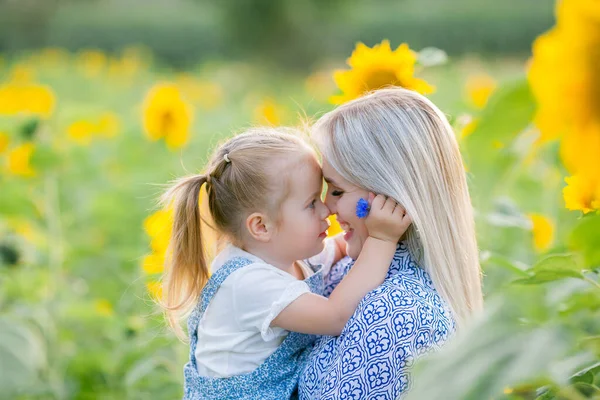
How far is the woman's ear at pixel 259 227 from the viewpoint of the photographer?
1.72 m

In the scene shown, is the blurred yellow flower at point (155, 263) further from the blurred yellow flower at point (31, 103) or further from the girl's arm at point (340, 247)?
the blurred yellow flower at point (31, 103)

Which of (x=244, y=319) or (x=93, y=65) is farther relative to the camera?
(x=93, y=65)

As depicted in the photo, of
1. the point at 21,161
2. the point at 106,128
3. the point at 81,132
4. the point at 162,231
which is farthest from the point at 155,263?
the point at 106,128

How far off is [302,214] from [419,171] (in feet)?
0.82

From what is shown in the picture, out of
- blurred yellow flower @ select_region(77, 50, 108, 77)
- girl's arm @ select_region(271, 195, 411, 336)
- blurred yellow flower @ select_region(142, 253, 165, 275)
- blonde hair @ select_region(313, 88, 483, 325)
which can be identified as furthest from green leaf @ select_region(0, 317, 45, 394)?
blurred yellow flower @ select_region(77, 50, 108, 77)

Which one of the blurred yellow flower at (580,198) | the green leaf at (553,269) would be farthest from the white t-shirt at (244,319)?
the green leaf at (553,269)

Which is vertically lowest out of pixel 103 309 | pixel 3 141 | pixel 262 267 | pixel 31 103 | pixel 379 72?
pixel 103 309

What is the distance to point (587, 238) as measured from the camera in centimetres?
78

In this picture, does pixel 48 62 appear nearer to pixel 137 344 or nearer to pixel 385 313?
pixel 137 344

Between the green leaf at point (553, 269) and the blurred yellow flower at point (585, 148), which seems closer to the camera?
the blurred yellow flower at point (585, 148)

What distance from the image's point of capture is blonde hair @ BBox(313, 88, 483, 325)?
158 centimetres

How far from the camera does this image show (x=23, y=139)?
281 centimetres

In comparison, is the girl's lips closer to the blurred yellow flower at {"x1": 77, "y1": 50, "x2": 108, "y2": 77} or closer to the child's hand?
the child's hand

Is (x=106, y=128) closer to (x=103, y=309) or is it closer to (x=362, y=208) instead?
(x=103, y=309)
